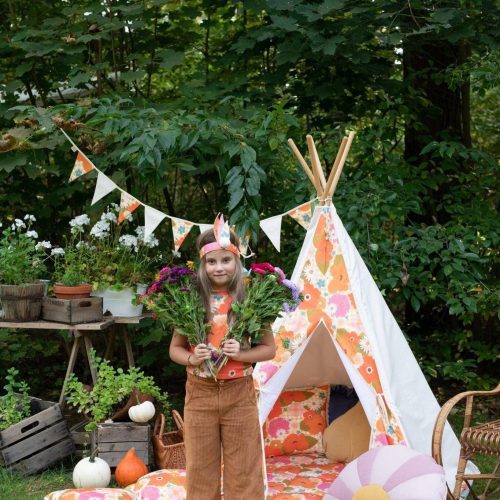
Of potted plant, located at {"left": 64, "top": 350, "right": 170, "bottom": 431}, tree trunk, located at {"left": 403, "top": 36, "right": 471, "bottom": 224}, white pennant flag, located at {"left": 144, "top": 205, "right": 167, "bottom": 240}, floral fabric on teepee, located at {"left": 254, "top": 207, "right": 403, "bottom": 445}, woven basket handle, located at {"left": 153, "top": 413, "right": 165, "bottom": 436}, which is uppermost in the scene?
tree trunk, located at {"left": 403, "top": 36, "right": 471, "bottom": 224}

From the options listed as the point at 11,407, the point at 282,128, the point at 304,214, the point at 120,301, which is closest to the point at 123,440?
the point at 11,407

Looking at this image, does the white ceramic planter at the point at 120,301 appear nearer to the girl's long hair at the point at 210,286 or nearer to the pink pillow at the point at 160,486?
the pink pillow at the point at 160,486

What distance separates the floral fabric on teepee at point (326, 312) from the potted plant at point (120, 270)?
941mm

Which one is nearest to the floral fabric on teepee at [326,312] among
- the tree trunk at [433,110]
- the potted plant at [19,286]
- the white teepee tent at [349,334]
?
the white teepee tent at [349,334]

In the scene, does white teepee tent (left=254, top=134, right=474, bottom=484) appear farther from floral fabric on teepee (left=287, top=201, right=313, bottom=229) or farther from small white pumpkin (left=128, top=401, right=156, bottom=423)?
small white pumpkin (left=128, top=401, right=156, bottom=423)

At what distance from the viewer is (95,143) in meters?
4.57

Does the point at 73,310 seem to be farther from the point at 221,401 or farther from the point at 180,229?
the point at 221,401

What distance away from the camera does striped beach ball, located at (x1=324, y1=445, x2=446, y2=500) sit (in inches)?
123

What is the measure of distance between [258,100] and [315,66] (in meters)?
0.39

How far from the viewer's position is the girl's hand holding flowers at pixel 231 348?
9.77 ft

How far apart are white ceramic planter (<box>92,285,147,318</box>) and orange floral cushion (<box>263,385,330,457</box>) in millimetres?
897

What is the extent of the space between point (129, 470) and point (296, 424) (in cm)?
88

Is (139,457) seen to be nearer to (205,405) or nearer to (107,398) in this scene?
(107,398)

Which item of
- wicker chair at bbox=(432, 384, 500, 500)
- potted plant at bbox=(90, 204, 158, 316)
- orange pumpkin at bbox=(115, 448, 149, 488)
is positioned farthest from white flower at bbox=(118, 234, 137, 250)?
wicker chair at bbox=(432, 384, 500, 500)
